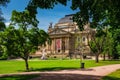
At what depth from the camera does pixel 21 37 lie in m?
42.6

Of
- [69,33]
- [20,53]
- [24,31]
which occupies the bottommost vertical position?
[20,53]

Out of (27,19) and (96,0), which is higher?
(27,19)

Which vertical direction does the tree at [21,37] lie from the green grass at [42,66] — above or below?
above

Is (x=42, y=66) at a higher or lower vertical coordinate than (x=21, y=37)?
lower

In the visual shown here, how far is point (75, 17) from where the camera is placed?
632 inches

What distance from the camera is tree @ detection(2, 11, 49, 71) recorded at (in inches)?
1655

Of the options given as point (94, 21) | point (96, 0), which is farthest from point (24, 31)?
point (96, 0)

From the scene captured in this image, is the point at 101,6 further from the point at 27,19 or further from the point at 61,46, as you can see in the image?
the point at 61,46

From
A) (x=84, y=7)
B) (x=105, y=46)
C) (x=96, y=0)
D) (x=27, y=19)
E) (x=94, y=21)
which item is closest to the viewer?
(x=96, y=0)

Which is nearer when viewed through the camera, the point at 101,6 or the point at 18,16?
the point at 101,6

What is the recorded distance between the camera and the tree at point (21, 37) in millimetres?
42031

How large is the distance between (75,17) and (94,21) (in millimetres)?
1629

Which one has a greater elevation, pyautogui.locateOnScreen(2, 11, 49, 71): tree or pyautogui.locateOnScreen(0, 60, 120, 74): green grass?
pyautogui.locateOnScreen(2, 11, 49, 71): tree

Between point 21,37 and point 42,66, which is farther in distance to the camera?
point 42,66
